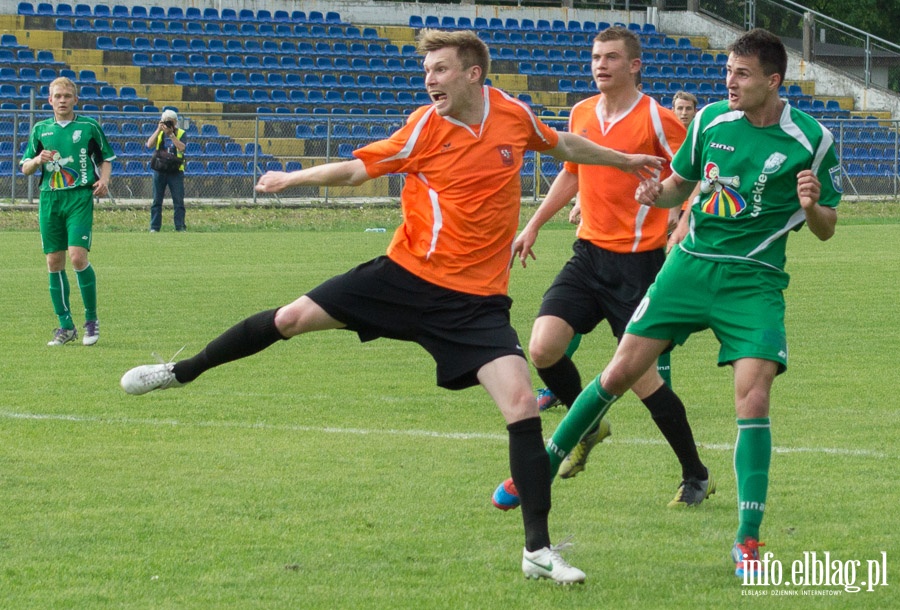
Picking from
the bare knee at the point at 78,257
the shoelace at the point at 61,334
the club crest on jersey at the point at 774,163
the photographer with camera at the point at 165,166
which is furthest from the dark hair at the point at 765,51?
the photographer with camera at the point at 165,166

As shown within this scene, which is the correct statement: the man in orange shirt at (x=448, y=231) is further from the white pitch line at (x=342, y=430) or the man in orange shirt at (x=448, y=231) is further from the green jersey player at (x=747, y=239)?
the white pitch line at (x=342, y=430)

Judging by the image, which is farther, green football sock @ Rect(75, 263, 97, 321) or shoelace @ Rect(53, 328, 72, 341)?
green football sock @ Rect(75, 263, 97, 321)

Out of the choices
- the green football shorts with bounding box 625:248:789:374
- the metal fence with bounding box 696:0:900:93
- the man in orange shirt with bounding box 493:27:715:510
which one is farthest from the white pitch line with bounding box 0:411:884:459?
→ the metal fence with bounding box 696:0:900:93

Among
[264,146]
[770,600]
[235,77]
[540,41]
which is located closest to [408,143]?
[770,600]

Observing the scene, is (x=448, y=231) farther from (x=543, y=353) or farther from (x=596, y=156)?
(x=543, y=353)

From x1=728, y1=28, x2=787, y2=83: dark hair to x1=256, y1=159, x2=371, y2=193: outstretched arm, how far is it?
4.75 feet

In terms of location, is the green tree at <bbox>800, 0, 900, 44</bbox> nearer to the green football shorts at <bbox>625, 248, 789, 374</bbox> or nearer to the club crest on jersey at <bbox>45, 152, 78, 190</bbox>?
the club crest on jersey at <bbox>45, 152, 78, 190</bbox>

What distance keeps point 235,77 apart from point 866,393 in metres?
25.5

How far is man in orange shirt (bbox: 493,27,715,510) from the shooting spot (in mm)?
6379

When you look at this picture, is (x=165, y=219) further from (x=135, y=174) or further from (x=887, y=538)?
(x=887, y=538)

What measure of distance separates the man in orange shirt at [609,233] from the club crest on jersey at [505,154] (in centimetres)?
137

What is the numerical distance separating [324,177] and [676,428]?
2010mm

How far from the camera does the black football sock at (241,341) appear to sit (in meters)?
5.29

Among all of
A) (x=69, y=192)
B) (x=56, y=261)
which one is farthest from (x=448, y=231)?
(x=56, y=261)
